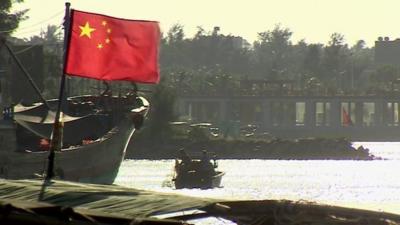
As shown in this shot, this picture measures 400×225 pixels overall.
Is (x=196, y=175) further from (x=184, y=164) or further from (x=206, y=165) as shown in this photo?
(x=206, y=165)

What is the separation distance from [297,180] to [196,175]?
99.5 ft

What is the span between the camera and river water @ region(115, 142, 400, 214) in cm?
6906

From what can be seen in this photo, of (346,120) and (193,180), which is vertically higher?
(346,120)

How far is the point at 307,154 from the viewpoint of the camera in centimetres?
14025

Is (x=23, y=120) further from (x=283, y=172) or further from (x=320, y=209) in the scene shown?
(x=283, y=172)

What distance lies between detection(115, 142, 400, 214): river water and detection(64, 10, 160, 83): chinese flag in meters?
32.8

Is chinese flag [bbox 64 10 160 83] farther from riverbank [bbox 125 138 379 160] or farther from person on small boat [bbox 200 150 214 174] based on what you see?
riverbank [bbox 125 138 379 160]

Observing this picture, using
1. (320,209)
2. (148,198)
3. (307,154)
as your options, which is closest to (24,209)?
(148,198)

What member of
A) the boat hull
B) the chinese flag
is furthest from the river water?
the chinese flag

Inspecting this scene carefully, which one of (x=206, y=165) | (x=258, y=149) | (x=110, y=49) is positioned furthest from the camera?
(x=258, y=149)

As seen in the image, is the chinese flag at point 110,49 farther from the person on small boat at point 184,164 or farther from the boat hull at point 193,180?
the person on small boat at point 184,164

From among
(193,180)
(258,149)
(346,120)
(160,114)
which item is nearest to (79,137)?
(193,180)

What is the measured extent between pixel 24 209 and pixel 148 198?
1.66 m

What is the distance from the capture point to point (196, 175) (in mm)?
66000
